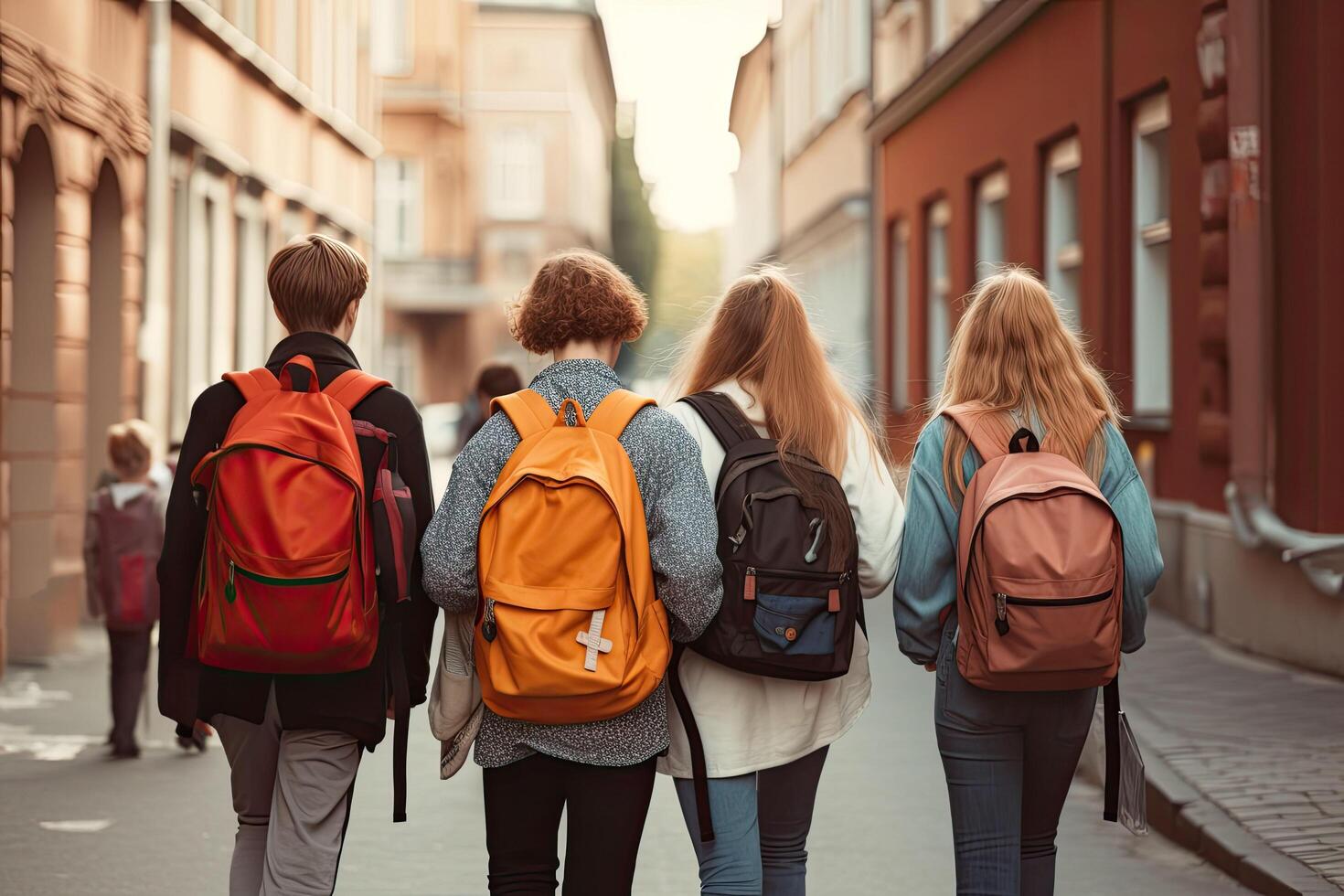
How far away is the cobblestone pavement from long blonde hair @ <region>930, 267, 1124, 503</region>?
2.18m

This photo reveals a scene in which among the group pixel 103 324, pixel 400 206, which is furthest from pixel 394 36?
pixel 103 324

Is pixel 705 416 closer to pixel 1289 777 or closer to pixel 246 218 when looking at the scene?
pixel 1289 777

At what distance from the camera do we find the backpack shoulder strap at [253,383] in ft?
13.4

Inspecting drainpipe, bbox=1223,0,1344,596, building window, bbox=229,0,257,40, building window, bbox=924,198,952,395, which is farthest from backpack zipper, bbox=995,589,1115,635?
building window, bbox=924,198,952,395

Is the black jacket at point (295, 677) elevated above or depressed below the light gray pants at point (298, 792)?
above

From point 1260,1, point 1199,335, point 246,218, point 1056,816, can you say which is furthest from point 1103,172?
point 1056,816

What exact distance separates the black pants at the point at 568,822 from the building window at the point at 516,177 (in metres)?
55.5

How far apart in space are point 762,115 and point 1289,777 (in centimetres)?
4694

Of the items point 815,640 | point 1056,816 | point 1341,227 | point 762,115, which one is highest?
point 762,115

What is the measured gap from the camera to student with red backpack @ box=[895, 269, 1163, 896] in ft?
13.2

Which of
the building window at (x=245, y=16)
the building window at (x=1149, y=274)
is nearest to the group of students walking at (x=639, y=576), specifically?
the building window at (x=1149, y=274)

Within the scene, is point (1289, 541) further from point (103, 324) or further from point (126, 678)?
point (103, 324)

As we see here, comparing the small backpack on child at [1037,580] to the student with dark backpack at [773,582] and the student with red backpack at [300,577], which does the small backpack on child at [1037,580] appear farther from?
the student with red backpack at [300,577]

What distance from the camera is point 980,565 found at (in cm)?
405
